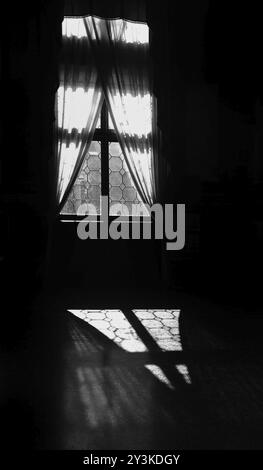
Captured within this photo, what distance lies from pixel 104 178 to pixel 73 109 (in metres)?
0.59

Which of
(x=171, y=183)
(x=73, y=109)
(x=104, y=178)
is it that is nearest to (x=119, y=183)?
(x=104, y=178)

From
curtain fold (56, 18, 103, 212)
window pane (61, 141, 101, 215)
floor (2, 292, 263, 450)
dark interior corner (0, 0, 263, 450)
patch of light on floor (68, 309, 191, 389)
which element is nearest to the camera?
floor (2, 292, 263, 450)

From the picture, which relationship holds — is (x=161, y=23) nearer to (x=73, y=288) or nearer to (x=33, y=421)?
(x=73, y=288)

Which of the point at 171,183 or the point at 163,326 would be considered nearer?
the point at 163,326

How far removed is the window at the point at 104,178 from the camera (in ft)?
10.7

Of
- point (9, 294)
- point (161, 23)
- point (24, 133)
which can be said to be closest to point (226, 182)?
point (161, 23)

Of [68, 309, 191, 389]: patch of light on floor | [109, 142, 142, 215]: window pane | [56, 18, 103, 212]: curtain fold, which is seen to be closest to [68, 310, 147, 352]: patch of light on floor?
[68, 309, 191, 389]: patch of light on floor

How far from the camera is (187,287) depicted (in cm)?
325

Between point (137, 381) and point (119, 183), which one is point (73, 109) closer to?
point (119, 183)

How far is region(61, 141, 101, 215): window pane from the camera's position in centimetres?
326

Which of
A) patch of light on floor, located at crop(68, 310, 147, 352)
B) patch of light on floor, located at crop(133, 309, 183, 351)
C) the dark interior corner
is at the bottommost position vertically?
patch of light on floor, located at crop(133, 309, 183, 351)

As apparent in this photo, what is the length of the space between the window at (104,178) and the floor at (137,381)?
1.05 metres

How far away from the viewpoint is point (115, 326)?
2.26 m

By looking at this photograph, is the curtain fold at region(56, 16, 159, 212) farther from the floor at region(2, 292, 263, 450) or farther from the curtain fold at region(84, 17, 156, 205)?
the floor at region(2, 292, 263, 450)
